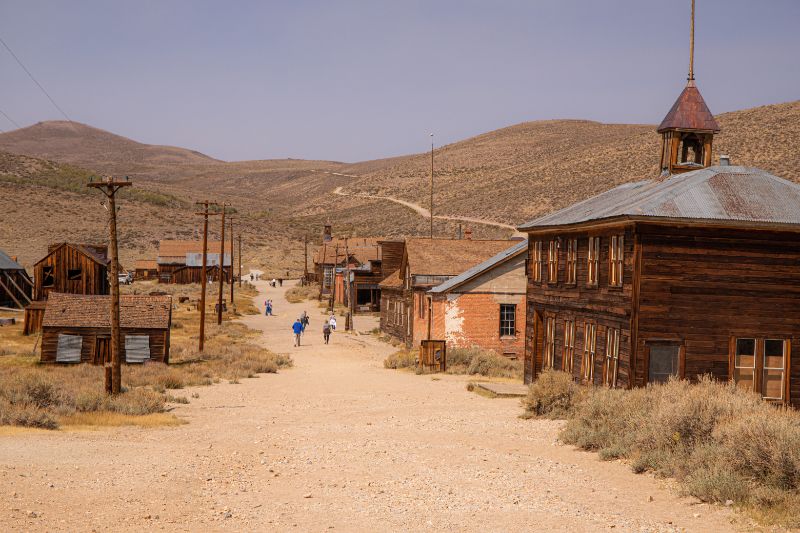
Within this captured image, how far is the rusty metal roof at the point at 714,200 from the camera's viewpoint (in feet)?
59.8

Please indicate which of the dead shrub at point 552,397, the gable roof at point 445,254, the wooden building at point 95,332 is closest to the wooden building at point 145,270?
the gable roof at point 445,254

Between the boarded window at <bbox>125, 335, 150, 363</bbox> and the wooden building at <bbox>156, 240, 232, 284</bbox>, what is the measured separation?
58.2 meters

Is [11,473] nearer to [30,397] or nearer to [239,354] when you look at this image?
[30,397]

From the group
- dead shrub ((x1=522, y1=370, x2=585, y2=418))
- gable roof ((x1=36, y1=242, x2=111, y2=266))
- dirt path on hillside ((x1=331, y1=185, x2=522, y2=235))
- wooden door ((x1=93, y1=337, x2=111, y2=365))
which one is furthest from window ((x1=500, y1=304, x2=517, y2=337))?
dirt path on hillside ((x1=331, y1=185, x2=522, y2=235))

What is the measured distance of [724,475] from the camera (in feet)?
36.9

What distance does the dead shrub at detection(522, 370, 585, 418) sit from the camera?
19.2m

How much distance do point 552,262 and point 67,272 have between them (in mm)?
29611

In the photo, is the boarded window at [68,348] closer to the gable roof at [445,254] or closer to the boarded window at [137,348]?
the boarded window at [137,348]

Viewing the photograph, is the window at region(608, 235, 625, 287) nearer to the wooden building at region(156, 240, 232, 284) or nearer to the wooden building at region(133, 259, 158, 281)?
the wooden building at region(156, 240, 232, 284)

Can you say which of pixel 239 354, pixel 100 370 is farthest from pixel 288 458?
pixel 239 354

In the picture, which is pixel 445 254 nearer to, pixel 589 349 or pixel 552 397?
pixel 589 349

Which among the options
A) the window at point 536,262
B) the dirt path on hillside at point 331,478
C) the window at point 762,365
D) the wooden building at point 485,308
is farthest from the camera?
the wooden building at point 485,308

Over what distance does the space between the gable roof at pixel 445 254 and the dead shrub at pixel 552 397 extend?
60.5ft

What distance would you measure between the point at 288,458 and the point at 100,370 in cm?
1557
